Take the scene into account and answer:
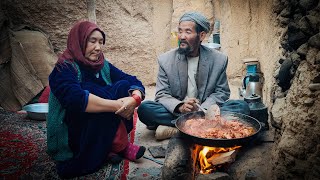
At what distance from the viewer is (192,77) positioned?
411 centimetres

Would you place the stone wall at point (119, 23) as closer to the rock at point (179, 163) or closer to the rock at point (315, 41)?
the rock at point (179, 163)

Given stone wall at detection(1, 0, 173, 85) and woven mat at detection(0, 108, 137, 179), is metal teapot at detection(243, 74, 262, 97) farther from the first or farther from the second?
stone wall at detection(1, 0, 173, 85)

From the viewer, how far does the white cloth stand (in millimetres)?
4109

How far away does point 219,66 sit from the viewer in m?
4.05

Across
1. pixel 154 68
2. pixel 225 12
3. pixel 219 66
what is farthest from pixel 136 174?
pixel 225 12

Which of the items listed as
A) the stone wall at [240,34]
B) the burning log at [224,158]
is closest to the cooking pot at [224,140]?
the burning log at [224,158]

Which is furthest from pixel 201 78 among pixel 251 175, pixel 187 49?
pixel 251 175

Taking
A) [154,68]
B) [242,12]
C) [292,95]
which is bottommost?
[154,68]

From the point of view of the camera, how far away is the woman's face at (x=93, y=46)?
308cm

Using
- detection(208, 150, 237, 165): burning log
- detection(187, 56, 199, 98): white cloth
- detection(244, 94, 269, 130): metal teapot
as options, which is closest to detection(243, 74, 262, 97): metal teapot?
detection(187, 56, 199, 98): white cloth

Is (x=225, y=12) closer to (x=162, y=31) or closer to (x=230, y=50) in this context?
(x=230, y=50)

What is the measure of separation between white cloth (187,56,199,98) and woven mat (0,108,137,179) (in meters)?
1.12

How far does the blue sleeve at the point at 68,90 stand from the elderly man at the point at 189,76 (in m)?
1.32

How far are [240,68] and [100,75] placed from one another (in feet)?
14.3
